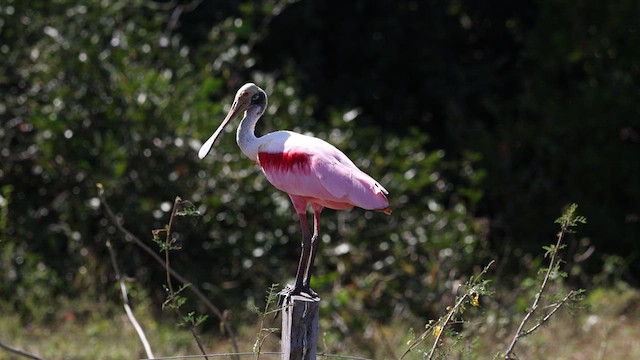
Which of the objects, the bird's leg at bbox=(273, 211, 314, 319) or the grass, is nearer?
the bird's leg at bbox=(273, 211, 314, 319)

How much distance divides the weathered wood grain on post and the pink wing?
0.45 meters

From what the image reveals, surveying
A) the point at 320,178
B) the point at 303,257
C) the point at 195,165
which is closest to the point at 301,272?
the point at 303,257

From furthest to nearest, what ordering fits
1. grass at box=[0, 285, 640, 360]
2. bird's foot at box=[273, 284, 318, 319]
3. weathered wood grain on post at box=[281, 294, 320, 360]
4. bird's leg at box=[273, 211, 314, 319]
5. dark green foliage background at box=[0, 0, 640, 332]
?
dark green foliage background at box=[0, 0, 640, 332]
grass at box=[0, 285, 640, 360]
bird's leg at box=[273, 211, 314, 319]
bird's foot at box=[273, 284, 318, 319]
weathered wood grain on post at box=[281, 294, 320, 360]

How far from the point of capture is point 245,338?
662cm

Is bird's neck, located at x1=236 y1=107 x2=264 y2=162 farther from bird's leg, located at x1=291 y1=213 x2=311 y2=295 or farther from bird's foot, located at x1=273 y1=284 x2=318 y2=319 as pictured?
bird's foot, located at x1=273 y1=284 x2=318 y2=319

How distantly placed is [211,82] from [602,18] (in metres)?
3.57

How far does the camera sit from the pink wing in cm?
372

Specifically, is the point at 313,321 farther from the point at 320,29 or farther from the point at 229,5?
the point at 320,29

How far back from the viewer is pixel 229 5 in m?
8.27

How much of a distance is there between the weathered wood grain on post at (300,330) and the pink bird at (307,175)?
352 mm

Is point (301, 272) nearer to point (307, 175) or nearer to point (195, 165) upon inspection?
point (307, 175)

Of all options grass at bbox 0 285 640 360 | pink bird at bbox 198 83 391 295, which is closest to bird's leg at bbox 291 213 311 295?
pink bird at bbox 198 83 391 295

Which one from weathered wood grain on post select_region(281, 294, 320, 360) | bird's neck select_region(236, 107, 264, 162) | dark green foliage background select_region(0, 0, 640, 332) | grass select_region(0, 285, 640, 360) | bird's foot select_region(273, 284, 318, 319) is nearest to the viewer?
weathered wood grain on post select_region(281, 294, 320, 360)

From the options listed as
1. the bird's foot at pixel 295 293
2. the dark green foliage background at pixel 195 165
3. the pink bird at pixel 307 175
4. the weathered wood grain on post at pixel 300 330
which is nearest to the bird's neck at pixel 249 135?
the pink bird at pixel 307 175
